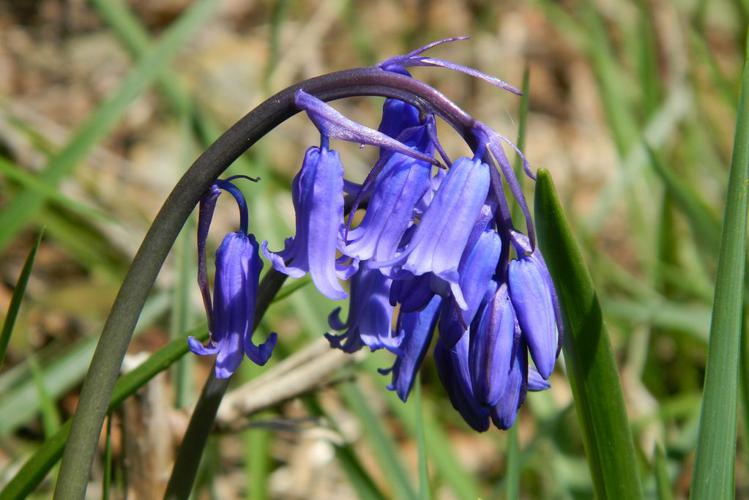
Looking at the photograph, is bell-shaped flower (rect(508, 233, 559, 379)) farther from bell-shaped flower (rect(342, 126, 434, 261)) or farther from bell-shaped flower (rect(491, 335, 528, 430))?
bell-shaped flower (rect(342, 126, 434, 261))

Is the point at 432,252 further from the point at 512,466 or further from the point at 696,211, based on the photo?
the point at 696,211

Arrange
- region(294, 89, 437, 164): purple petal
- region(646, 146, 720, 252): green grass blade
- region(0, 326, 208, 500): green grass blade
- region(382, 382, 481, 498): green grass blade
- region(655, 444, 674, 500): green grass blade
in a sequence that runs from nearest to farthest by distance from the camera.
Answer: region(294, 89, 437, 164): purple petal < region(0, 326, 208, 500): green grass blade < region(655, 444, 674, 500): green grass blade < region(382, 382, 481, 498): green grass blade < region(646, 146, 720, 252): green grass blade

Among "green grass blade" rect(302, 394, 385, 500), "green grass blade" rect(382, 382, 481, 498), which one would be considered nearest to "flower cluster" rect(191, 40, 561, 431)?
"green grass blade" rect(302, 394, 385, 500)

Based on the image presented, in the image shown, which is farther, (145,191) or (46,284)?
(145,191)

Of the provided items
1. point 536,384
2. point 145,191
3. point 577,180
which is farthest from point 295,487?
point 577,180

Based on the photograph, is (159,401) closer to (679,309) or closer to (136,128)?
(679,309)

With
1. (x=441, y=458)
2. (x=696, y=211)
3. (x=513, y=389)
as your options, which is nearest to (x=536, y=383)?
(x=513, y=389)

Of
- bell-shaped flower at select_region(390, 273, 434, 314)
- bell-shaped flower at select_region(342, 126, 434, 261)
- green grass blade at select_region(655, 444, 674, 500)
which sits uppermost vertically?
bell-shaped flower at select_region(342, 126, 434, 261)

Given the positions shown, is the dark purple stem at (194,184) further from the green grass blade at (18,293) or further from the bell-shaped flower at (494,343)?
the green grass blade at (18,293)
